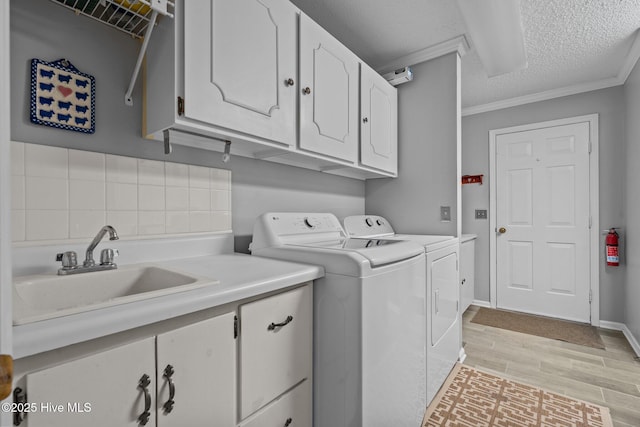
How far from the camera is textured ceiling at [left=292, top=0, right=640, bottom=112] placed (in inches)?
72.7

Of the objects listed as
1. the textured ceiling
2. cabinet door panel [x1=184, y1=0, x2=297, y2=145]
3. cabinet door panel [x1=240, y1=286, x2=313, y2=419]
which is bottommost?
cabinet door panel [x1=240, y1=286, x2=313, y2=419]

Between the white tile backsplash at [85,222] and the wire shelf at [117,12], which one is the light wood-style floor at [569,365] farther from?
the wire shelf at [117,12]

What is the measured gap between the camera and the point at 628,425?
162 centimetres

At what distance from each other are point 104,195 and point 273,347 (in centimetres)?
89

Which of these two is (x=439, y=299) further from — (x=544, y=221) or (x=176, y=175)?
(x=544, y=221)

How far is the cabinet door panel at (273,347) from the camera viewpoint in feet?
3.09

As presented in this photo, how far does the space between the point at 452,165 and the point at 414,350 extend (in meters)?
1.39

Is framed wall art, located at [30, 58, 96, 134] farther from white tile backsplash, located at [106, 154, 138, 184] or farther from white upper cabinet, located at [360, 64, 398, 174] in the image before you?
white upper cabinet, located at [360, 64, 398, 174]

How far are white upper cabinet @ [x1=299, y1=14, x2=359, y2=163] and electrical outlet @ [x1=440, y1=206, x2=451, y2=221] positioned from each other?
0.85 m

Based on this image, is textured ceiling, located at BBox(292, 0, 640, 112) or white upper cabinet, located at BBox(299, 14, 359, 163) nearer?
white upper cabinet, located at BBox(299, 14, 359, 163)

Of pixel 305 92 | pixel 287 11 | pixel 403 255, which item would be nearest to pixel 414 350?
pixel 403 255

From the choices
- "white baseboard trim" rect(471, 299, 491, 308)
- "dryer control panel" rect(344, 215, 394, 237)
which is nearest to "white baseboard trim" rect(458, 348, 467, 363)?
"dryer control panel" rect(344, 215, 394, 237)

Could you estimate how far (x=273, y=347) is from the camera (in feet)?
3.39

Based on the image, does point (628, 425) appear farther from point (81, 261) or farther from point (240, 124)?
point (81, 261)
